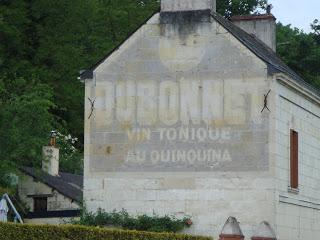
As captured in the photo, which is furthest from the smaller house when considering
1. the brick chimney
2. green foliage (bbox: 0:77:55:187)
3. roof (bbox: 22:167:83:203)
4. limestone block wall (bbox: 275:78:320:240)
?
limestone block wall (bbox: 275:78:320:240)

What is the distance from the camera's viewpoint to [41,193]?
4797 cm

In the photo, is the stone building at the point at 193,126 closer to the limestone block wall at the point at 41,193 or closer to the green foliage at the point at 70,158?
the limestone block wall at the point at 41,193

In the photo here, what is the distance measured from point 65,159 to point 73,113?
266 cm

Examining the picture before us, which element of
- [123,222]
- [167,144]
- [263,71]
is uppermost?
[263,71]

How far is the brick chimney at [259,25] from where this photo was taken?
41.5 metres

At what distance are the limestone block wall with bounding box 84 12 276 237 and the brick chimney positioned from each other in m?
7.36

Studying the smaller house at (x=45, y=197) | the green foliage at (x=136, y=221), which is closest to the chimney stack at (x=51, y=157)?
the smaller house at (x=45, y=197)

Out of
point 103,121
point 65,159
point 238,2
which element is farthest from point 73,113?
point 103,121

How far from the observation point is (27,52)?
60.7 m

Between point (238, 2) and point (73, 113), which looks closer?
point (73, 113)

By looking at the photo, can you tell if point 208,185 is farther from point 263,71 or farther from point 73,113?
point 73,113

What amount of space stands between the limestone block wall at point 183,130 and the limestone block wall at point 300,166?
0.73 metres

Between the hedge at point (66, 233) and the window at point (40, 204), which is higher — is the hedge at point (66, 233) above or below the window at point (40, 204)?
below

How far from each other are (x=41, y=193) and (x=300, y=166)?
15.0 m
